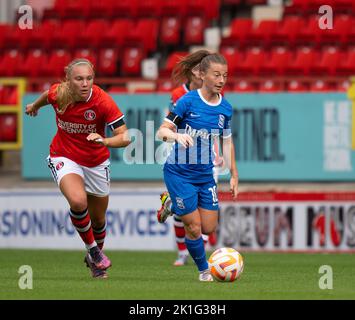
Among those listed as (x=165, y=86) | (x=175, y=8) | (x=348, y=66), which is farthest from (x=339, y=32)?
(x=175, y=8)

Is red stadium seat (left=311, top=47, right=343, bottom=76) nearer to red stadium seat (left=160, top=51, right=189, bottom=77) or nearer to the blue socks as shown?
red stadium seat (left=160, top=51, right=189, bottom=77)

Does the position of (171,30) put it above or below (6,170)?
above

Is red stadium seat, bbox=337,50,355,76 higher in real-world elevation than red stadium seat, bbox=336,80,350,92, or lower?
higher

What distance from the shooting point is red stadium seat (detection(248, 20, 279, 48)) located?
2012 centimetres

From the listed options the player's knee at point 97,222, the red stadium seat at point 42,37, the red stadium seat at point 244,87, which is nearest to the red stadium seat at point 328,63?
the red stadium seat at point 244,87

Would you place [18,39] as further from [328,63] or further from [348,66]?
[348,66]

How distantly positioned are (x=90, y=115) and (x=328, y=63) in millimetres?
8932

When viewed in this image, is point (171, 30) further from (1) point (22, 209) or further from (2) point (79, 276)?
(2) point (79, 276)

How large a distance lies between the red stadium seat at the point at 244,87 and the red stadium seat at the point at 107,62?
3.14 meters

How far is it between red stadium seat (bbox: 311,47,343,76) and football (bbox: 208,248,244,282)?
9076mm

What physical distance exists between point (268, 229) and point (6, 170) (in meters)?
5.62

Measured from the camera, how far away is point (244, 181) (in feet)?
60.4

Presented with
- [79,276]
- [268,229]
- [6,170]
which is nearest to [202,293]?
[79,276]

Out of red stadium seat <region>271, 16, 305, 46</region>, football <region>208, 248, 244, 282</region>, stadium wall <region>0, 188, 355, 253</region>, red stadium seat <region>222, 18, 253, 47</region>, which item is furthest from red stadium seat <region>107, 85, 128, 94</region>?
football <region>208, 248, 244, 282</region>
